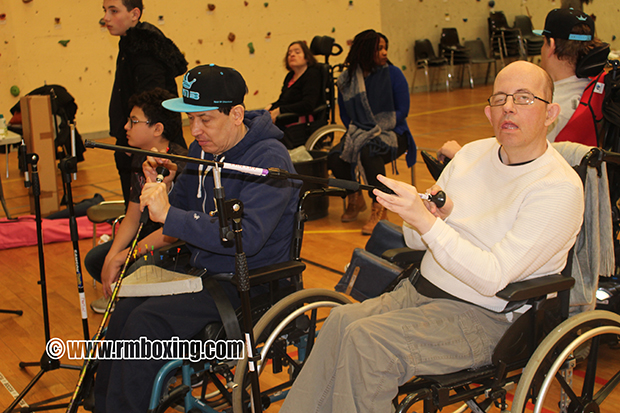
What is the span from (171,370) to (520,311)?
0.98 metres

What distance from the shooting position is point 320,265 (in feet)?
11.1

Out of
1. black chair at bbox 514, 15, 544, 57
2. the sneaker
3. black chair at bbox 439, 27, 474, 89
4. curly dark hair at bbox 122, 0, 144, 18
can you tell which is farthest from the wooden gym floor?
black chair at bbox 514, 15, 544, 57

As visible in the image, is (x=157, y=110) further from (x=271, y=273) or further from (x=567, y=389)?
(x=567, y=389)

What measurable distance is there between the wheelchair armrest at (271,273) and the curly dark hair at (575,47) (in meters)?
1.42

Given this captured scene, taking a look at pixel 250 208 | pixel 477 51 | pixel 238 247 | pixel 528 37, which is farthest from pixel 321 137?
pixel 528 37

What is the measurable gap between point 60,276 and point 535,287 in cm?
283

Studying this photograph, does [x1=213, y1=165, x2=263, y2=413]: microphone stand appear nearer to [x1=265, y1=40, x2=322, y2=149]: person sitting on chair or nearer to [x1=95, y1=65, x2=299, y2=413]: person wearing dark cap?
[x1=95, y1=65, x2=299, y2=413]: person wearing dark cap

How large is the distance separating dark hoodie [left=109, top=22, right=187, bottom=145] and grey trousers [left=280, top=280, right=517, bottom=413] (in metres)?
1.82

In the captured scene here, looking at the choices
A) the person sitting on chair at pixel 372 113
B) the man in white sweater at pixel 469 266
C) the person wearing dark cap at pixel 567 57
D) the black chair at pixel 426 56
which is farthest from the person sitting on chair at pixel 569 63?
the black chair at pixel 426 56

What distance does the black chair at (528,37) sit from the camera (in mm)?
10812

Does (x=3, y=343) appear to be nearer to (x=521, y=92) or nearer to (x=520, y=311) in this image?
(x=520, y=311)

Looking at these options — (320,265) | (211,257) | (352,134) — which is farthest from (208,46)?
(211,257)

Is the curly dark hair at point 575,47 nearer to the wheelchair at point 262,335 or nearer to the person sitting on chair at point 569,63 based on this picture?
the person sitting on chair at point 569,63

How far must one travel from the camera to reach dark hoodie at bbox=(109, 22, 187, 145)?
2.93m
